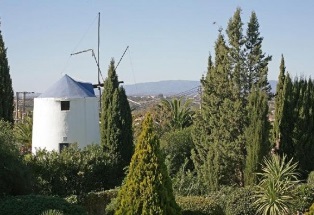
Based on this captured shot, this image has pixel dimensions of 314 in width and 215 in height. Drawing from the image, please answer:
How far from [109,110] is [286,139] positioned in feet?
21.6

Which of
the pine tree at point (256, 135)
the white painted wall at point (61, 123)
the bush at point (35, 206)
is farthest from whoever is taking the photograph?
the white painted wall at point (61, 123)

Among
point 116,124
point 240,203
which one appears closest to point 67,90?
point 116,124

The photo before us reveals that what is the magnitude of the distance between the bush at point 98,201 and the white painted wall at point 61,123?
562 centimetres

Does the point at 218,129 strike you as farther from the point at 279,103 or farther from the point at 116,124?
the point at 116,124

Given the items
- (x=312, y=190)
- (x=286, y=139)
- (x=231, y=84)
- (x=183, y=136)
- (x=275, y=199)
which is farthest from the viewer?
(x=183, y=136)

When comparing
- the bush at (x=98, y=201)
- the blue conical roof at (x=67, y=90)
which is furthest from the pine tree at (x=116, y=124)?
the bush at (x=98, y=201)

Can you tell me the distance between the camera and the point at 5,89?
22.4 m

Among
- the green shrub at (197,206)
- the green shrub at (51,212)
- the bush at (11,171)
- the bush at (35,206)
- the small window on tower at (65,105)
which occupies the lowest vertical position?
the green shrub at (197,206)

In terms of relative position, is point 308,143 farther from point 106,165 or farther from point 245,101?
point 106,165

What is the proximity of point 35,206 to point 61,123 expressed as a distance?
8666mm

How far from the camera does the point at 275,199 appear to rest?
13.4m

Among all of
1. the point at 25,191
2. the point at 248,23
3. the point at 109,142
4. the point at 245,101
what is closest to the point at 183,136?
the point at 109,142

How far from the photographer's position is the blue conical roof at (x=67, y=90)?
770 inches

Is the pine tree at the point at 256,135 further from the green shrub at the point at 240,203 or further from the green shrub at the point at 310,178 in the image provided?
the green shrub at the point at 310,178
